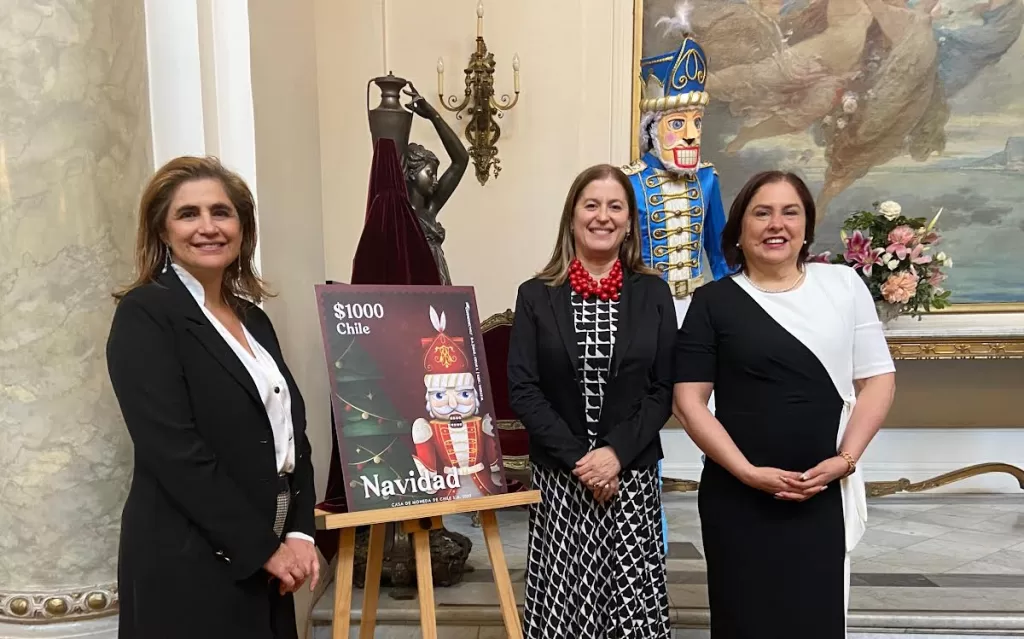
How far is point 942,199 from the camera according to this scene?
4062mm

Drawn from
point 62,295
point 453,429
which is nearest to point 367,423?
point 453,429

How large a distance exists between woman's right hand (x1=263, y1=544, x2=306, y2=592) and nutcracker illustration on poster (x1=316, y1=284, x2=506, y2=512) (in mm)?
276

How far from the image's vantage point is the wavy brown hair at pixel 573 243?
6.17ft

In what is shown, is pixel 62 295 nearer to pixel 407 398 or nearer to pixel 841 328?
pixel 407 398

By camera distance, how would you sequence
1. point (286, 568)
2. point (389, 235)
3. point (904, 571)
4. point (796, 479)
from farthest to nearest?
point (904, 571) < point (389, 235) < point (796, 479) < point (286, 568)

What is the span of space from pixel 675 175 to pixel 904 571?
2.00 meters

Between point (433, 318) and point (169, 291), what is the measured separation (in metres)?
0.72

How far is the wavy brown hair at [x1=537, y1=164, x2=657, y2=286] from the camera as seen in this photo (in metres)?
1.88

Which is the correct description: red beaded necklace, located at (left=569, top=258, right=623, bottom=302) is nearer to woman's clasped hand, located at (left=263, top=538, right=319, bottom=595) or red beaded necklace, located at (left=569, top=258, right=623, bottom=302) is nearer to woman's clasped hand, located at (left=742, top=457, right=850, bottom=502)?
woman's clasped hand, located at (left=742, top=457, right=850, bottom=502)

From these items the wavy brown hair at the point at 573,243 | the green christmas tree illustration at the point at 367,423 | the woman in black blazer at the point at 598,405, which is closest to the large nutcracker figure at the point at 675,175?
the wavy brown hair at the point at 573,243

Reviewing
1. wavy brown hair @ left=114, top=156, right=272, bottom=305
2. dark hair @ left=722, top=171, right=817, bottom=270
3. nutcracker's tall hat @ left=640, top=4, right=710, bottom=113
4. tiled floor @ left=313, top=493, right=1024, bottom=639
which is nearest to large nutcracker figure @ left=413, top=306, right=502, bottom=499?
wavy brown hair @ left=114, top=156, right=272, bottom=305

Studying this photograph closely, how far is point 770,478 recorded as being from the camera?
173 centimetres

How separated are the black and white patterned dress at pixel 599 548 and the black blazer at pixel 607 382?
0.10 feet

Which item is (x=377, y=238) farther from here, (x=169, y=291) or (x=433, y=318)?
(x=169, y=291)
